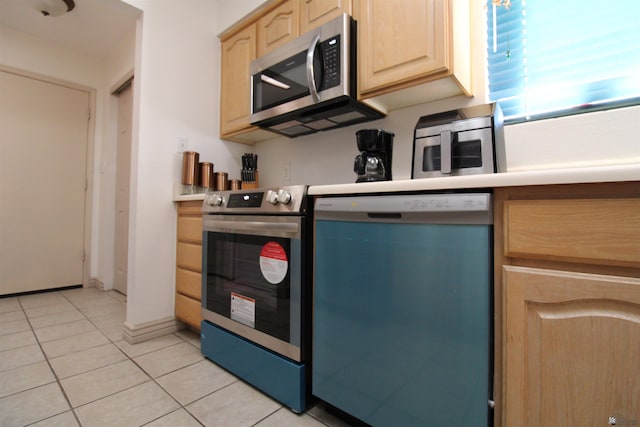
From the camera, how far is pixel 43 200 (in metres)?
2.80

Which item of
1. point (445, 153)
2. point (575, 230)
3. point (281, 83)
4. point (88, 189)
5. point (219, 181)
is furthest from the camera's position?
point (88, 189)

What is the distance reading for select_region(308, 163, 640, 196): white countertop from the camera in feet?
1.96

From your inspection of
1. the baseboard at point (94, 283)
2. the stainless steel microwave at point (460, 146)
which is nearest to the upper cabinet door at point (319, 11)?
the stainless steel microwave at point (460, 146)

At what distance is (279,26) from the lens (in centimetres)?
178

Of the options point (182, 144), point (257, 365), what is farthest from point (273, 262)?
point (182, 144)

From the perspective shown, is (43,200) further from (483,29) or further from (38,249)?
(483,29)

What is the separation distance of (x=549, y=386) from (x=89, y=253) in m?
3.86

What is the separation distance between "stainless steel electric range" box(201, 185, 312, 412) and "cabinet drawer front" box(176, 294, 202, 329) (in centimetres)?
18

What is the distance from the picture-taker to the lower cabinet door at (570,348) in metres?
0.61

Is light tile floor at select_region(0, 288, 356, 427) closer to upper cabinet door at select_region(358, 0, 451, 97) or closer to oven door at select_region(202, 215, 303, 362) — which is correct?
oven door at select_region(202, 215, 303, 362)

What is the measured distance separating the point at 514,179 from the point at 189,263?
1.77 meters

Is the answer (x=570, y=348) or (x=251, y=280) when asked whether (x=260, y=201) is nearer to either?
(x=251, y=280)

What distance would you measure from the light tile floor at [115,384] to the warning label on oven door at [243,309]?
0.29m

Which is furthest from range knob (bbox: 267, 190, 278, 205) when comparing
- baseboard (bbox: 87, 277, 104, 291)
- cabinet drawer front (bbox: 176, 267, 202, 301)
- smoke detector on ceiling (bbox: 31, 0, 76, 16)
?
baseboard (bbox: 87, 277, 104, 291)
